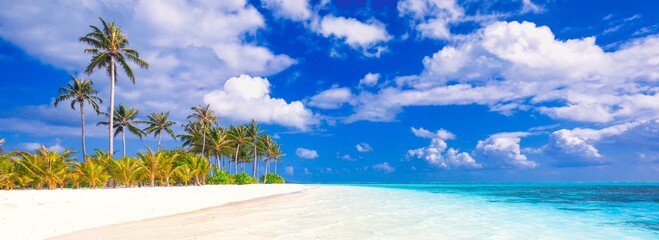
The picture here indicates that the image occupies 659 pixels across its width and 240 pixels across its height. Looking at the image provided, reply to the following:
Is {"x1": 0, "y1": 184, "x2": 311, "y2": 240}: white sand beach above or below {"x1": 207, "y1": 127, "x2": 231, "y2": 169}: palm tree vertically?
below

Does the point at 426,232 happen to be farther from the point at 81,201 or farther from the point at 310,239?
the point at 81,201

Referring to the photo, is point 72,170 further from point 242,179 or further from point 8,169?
point 242,179

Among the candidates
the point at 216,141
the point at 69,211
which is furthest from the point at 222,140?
the point at 69,211

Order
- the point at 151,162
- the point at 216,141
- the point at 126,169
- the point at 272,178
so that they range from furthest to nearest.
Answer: the point at 272,178 → the point at 216,141 → the point at 151,162 → the point at 126,169

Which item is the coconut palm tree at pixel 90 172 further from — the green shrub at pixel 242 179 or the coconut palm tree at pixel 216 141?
the coconut palm tree at pixel 216 141

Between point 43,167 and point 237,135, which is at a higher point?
point 237,135

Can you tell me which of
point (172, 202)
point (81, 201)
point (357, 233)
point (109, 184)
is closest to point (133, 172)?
point (109, 184)

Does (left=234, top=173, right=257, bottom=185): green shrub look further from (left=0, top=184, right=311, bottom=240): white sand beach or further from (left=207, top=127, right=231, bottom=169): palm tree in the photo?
(left=0, top=184, right=311, bottom=240): white sand beach

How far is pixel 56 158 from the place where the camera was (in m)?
26.1

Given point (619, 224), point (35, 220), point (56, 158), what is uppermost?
point (56, 158)

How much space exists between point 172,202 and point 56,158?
13.5 m

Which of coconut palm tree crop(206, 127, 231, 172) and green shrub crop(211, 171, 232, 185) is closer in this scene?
green shrub crop(211, 171, 232, 185)

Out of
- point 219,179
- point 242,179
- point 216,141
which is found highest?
point 216,141

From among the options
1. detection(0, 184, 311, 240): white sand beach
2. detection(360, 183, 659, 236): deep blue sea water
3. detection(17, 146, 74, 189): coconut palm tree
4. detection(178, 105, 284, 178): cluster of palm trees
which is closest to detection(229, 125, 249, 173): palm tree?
detection(178, 105, 284, 178): cluster of palm trees
